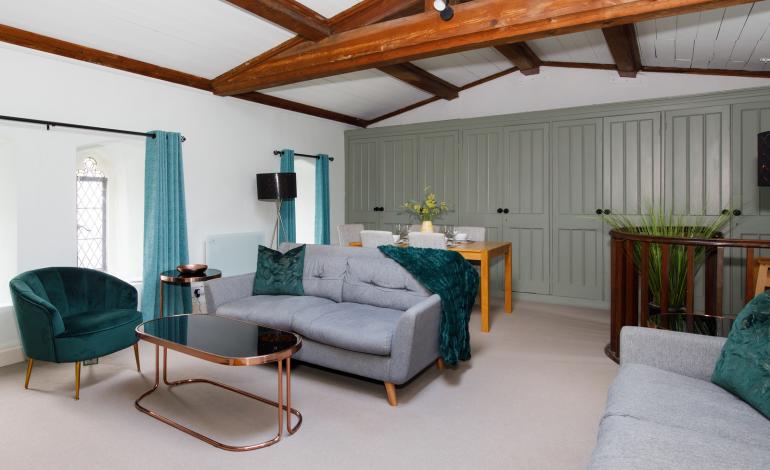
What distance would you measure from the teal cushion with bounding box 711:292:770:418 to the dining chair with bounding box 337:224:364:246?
4.31 metres

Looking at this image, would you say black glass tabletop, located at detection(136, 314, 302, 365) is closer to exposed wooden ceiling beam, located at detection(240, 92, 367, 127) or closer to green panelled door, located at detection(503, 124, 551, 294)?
exposed wooden ceiling beam, located at detection(240, 92, 367, 127)

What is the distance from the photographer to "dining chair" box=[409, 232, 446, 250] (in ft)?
14.5

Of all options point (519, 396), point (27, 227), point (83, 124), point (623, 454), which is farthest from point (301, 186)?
point (623, 454)

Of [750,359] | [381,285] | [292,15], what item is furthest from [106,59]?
[750,359]

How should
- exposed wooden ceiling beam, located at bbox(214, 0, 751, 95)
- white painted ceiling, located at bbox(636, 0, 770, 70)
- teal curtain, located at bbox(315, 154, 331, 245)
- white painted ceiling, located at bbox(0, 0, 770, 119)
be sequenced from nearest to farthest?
exposed wooden ceiling beam, located at bbox(214, 0, 751, 95) < white painted ceiling, located at bbox(0, 0, 770, 119) < white painted ceiling, located at bbox(636, 0, 770, 70) < teal curtain, located at bbox(315, 154, 331, 245)

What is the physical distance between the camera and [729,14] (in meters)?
3.52

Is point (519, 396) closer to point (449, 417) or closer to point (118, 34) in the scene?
point (449, 417)

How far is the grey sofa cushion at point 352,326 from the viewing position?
277 centimetres

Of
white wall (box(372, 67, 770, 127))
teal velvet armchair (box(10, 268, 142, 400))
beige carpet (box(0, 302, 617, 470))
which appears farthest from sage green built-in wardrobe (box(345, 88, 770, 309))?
teal velvet armchair (box(10, 268, 142, 400))

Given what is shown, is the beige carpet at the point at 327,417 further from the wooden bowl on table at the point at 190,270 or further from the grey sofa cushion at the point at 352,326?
the wooden bowl on table at the point at 190,270

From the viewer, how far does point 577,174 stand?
5.38 metres

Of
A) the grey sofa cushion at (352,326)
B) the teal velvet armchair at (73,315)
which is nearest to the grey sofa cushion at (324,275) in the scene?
the grey sofa cushion at (352,326)

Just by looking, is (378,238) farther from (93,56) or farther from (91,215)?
(93,56)

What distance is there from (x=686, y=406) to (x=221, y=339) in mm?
2157
